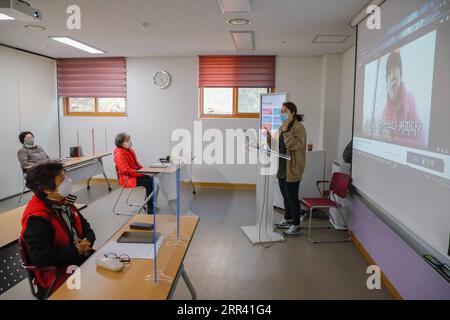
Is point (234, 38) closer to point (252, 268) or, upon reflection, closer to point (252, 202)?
point (252, 202)

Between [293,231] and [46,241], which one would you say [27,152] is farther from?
[293,231]

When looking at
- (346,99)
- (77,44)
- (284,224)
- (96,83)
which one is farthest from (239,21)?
(96,83)

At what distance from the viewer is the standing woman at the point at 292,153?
4.01m

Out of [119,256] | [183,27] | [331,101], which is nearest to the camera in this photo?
[119,256]

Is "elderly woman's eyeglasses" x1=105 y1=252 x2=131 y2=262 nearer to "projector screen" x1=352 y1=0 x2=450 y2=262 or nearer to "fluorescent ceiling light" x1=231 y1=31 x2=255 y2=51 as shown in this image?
Answer: "projector screen" x1=352 y1=0 x2=450 y2=262

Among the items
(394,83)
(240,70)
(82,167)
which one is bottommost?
(82,167)

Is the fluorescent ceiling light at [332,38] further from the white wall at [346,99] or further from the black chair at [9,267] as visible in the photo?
the black chair at [9,267]

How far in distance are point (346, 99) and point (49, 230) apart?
5036 millimetres

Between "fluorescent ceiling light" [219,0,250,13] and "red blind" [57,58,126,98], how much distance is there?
12.9 feet

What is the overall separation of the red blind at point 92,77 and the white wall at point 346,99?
4.34m

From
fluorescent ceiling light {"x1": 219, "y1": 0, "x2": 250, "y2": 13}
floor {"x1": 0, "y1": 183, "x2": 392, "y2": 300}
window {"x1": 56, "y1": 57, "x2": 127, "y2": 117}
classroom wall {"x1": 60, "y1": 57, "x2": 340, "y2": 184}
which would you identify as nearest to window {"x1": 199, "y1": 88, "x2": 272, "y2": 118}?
classroom wall {"x1": 60, "y1": 57, "x2": 340, "y2": 184}

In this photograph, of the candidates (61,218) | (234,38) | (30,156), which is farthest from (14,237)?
(234,38)

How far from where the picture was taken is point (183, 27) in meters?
4.41
